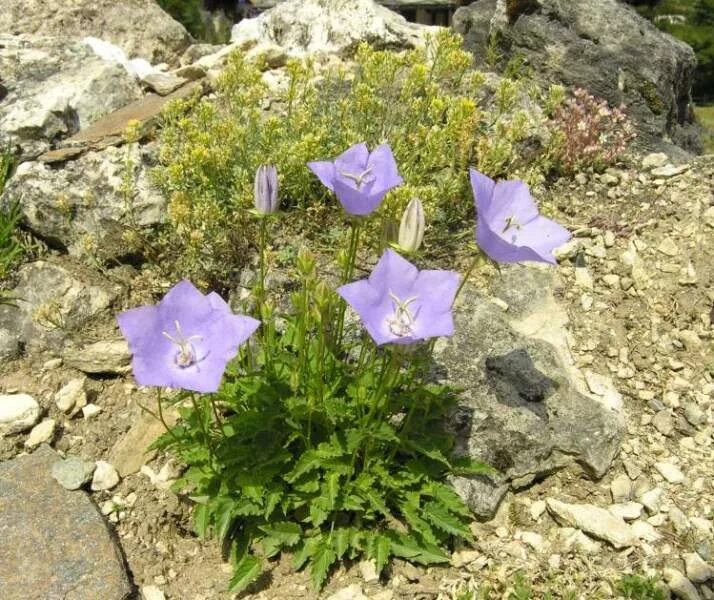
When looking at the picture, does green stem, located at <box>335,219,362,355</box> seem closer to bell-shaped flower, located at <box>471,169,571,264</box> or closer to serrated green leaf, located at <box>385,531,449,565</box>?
A: bell-shaped flower, located at <box>471,169,571,264</box>

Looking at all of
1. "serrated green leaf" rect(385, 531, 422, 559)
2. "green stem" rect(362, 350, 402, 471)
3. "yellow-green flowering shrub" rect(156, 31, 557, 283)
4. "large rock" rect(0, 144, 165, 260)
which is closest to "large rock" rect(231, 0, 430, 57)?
"yellow-green flowering shrub" rect(156, 31, 557, 283)

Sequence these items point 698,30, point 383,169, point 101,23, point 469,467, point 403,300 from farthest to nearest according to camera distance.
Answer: point 698,30
point 101,23
point 469,467
point 383,169
point 403,300

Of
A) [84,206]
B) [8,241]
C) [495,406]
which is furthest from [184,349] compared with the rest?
[8,241]

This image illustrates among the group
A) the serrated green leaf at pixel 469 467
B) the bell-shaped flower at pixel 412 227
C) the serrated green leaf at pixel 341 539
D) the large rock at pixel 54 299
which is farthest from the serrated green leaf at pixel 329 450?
the large rock at pixel 54 299

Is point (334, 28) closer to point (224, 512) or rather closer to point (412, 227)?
point (412, 227)

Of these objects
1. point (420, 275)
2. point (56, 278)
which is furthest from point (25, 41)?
point (420, 275)

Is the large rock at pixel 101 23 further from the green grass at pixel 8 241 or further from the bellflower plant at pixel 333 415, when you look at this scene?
the bellflower plant at pixel 333 415
